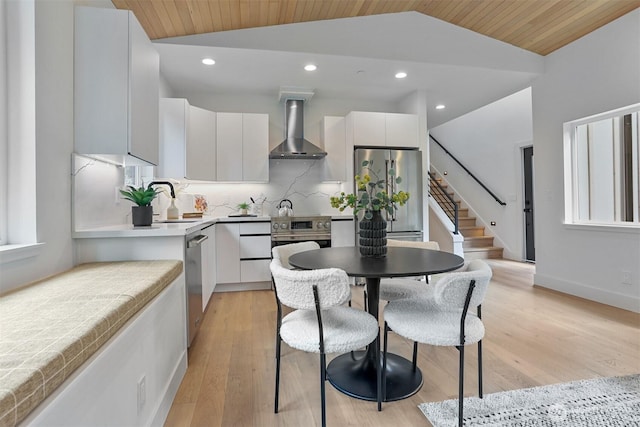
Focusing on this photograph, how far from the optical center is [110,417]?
106 cm

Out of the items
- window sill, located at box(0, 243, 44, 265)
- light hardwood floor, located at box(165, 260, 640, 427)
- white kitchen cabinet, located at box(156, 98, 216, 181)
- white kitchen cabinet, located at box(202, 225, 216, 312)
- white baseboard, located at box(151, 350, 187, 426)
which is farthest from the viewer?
white kitchen cabinet, located at box(156, 98, 216, 181)

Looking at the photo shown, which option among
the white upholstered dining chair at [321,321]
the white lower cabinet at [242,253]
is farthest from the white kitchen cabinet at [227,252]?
the white upholstered dining chair at [321,321]

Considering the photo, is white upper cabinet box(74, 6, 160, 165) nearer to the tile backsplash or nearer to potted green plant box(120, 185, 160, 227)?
potted green plant box(120, 185, 160, 227)

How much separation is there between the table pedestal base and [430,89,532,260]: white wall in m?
4.92

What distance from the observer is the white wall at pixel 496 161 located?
5.91 metres

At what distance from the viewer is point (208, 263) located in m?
3.23

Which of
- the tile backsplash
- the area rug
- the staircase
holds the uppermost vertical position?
the tile backsplash

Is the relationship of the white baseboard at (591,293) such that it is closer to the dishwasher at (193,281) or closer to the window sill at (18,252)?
the dishwasher at (193,281)

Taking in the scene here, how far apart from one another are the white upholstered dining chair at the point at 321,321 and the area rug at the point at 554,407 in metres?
0.43

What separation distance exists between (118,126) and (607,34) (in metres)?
4.49

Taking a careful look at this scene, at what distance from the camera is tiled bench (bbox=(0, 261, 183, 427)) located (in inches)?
26.8

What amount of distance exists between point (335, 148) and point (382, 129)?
2.20 ft

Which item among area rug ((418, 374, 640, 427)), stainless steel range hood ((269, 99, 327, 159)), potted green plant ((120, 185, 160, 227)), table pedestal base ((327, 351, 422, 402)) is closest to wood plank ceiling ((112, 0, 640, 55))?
stainless steel range hood ((269, 99, 327, 159))

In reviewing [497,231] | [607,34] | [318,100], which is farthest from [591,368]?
[497,231]
